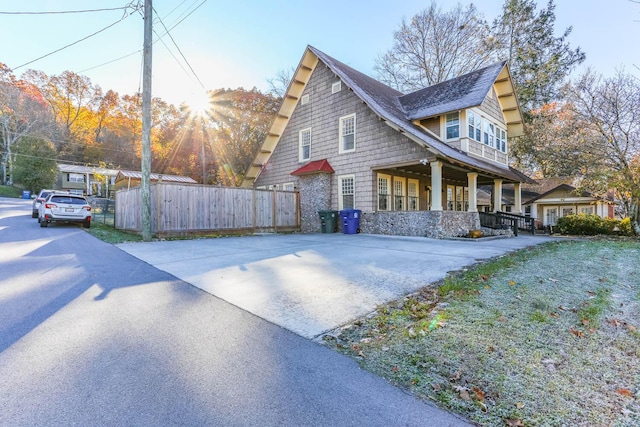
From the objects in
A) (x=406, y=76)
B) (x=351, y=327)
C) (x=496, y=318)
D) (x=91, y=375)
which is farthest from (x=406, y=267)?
(x=406, y=76)

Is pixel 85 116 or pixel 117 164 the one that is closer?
pixel 85 116

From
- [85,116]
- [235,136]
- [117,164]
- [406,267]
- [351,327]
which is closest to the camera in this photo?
[351,327]

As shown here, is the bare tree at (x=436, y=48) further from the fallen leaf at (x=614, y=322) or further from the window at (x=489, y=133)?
the fallen leaf at (x=614, y=322)

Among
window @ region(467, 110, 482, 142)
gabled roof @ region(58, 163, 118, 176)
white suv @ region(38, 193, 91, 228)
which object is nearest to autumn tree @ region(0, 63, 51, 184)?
gabled roof @ region(58, 163, 118, 176)

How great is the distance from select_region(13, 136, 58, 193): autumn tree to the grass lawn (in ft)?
146

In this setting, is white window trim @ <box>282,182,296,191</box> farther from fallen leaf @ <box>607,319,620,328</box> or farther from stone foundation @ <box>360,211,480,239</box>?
fallen leaf @ <box>607,319,620,328</box>

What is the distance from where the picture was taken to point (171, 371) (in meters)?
2.35

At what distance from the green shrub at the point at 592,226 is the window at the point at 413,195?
30.5ft

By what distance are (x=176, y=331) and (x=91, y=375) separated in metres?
0.84

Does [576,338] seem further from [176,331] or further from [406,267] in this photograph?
[176,331]

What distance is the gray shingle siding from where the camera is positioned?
1298 cm

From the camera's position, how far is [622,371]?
2.37 metres

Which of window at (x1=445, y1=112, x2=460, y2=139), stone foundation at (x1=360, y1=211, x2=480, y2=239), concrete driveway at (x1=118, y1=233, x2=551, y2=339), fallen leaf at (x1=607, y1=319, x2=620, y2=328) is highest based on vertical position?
window at (x1=445, y1=112, x2=460, y2=139)

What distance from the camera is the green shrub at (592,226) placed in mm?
15802
